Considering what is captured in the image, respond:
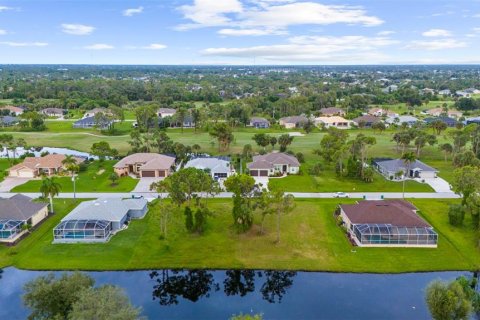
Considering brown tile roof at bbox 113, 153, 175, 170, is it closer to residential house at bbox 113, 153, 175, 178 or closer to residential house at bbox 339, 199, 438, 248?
residential house at bbox 113, 153, 175, 178

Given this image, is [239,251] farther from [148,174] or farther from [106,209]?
[148,174]

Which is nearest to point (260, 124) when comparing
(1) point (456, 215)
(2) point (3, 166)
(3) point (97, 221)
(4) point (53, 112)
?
(2) point (3, 166)

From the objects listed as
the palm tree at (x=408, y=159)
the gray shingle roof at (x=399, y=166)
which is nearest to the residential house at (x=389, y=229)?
the palm tree at (x=408, y=159)

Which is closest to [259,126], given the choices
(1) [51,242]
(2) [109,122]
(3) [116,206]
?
(2) [109,122]

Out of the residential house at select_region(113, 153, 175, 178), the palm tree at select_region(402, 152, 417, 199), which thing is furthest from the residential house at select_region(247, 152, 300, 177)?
the palm tree at select_region(402, 152, 417, 199)

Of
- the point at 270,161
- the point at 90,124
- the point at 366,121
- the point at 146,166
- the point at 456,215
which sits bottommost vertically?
the point at 456,215

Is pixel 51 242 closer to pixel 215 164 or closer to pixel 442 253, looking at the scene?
pixel 215 164
